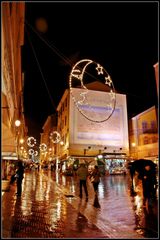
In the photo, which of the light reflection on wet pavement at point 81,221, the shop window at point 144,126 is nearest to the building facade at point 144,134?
the shop window at point 144,126

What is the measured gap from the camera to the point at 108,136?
4062 centimetres

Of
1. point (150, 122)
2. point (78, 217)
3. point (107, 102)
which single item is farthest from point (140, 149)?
point (78, 217)

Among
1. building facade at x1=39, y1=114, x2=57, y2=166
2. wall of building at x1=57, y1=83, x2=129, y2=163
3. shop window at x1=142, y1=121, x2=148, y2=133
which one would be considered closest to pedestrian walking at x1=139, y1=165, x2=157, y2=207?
wall of building at x1=57, y1=83, x2=129, y2=163

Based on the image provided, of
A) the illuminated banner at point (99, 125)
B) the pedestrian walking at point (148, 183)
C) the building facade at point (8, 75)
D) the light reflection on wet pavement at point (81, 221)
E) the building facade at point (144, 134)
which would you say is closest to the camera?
the light reflection on wet pavement at point (81, 221)

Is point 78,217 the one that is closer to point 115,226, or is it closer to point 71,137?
point 115,226

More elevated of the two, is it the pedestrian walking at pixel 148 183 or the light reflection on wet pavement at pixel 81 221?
the pedestrian walking at pixel 148 183

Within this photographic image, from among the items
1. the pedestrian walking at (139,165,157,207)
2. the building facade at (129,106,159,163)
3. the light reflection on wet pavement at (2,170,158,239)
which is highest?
the building facade at (129,106,159,163)

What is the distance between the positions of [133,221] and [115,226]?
2.94ft

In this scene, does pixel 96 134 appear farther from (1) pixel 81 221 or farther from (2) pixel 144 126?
(1) pixel 81 221

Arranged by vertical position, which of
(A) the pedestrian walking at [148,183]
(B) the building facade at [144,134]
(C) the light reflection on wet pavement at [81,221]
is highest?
(B) the building facade at [144,134]

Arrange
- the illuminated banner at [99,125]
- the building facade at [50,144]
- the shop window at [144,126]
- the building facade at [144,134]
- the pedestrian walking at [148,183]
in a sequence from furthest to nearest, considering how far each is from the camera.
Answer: the building facade at [50,144] < the shop window at [144,126] < the building facade at [144,134] < the illuminated banner at [99,125] < the pedestrian walking at [148,183]

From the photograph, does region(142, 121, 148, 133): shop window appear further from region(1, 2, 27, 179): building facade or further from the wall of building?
region(1, 2, 27, 179): building facade

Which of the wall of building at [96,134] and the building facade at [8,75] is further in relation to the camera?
the wall of building at [96,134]

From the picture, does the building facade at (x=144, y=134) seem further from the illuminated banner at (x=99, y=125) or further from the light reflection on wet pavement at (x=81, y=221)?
the light reflection on wet pavement at (x=81, y=221)
